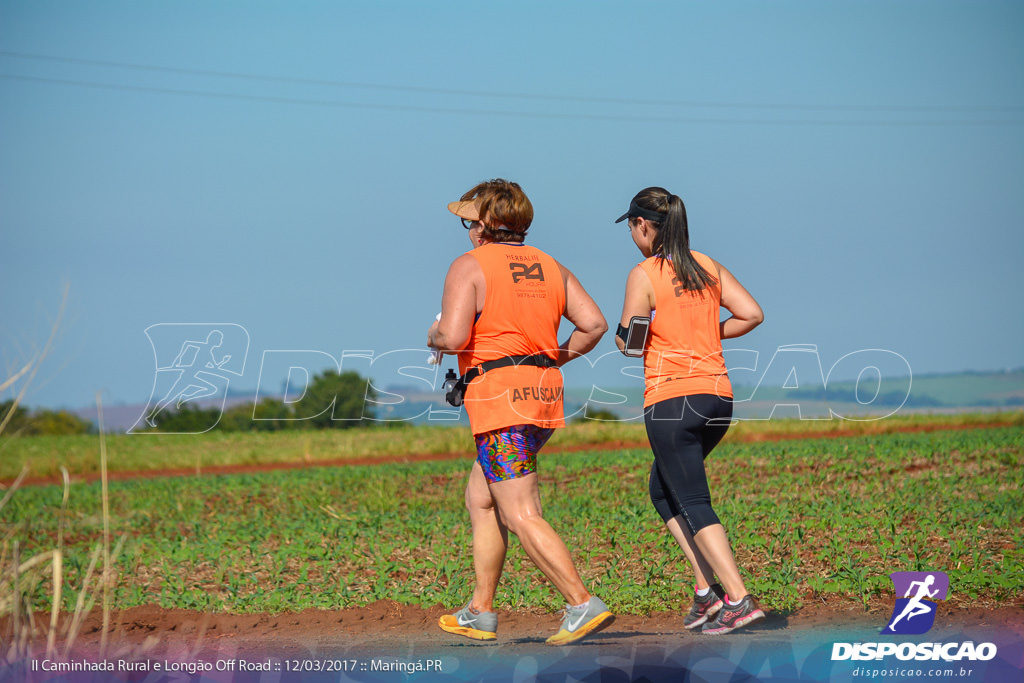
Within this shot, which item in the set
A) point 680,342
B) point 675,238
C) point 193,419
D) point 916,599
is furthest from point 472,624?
point 193,419

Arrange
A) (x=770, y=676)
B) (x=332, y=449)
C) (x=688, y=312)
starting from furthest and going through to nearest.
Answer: (x=332, y=449) → (x=688, y=312) → (x=770, y=676)

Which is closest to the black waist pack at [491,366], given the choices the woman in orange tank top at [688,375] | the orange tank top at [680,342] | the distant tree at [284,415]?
the woman in orange tank top at [688,375]

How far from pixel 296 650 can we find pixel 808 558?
3835 millimetres

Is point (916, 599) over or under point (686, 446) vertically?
under

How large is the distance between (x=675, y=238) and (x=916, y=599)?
109 inches

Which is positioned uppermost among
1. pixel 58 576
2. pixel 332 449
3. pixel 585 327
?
pixel 585 327

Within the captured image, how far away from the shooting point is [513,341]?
4984 millimetres

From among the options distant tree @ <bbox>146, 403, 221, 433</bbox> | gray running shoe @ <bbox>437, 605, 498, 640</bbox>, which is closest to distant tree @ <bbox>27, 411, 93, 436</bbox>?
distant tree @ <bbox>146, 403, 221, 433</bbox>

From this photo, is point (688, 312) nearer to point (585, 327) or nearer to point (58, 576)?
point (585, 327)

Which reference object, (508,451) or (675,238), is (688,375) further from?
(508,451)

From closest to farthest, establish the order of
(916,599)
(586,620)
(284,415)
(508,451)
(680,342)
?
1. (586,620)
2. (508,451)
3. (680,342)
4. (916,599)
5. (284,415)

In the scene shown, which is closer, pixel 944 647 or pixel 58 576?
pixel 58 576

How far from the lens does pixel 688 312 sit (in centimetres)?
510

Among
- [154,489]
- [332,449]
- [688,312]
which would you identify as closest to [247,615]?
[688,312]
